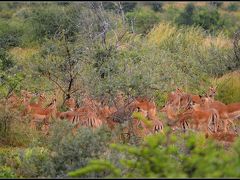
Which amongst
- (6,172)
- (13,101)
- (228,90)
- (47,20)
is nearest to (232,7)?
(47,20)

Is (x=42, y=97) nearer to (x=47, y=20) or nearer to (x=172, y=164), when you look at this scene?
(x=172, y=164)

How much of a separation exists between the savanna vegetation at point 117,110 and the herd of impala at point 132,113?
3cm

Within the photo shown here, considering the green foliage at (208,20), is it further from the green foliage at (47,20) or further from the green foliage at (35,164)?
the green foliage at (35,164)

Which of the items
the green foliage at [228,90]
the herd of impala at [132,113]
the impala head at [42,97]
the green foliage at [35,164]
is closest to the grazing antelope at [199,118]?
the herd of impala at [132,113]

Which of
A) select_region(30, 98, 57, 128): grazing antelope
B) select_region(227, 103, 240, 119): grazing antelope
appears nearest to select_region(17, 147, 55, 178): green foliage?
select_region(30, 98, 57, 128): grazing antelope

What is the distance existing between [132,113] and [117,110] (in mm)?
496

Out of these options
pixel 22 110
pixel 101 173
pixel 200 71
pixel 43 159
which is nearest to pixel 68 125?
pixel 43 159

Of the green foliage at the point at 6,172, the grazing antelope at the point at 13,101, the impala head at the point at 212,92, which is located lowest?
the green foliage at the point at 6,172

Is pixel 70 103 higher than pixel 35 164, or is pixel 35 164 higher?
pixel 70 103

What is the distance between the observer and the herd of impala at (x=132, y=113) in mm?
11344

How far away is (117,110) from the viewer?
11875 mm

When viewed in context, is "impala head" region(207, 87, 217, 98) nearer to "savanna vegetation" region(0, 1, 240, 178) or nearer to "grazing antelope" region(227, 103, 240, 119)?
"savanna vegetation" region(0, 1, 240, 178)

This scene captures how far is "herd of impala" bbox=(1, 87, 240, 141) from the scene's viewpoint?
11344 mm

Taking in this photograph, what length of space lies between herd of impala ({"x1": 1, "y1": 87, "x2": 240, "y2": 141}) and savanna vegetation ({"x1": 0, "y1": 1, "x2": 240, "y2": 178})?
1.0 inches
